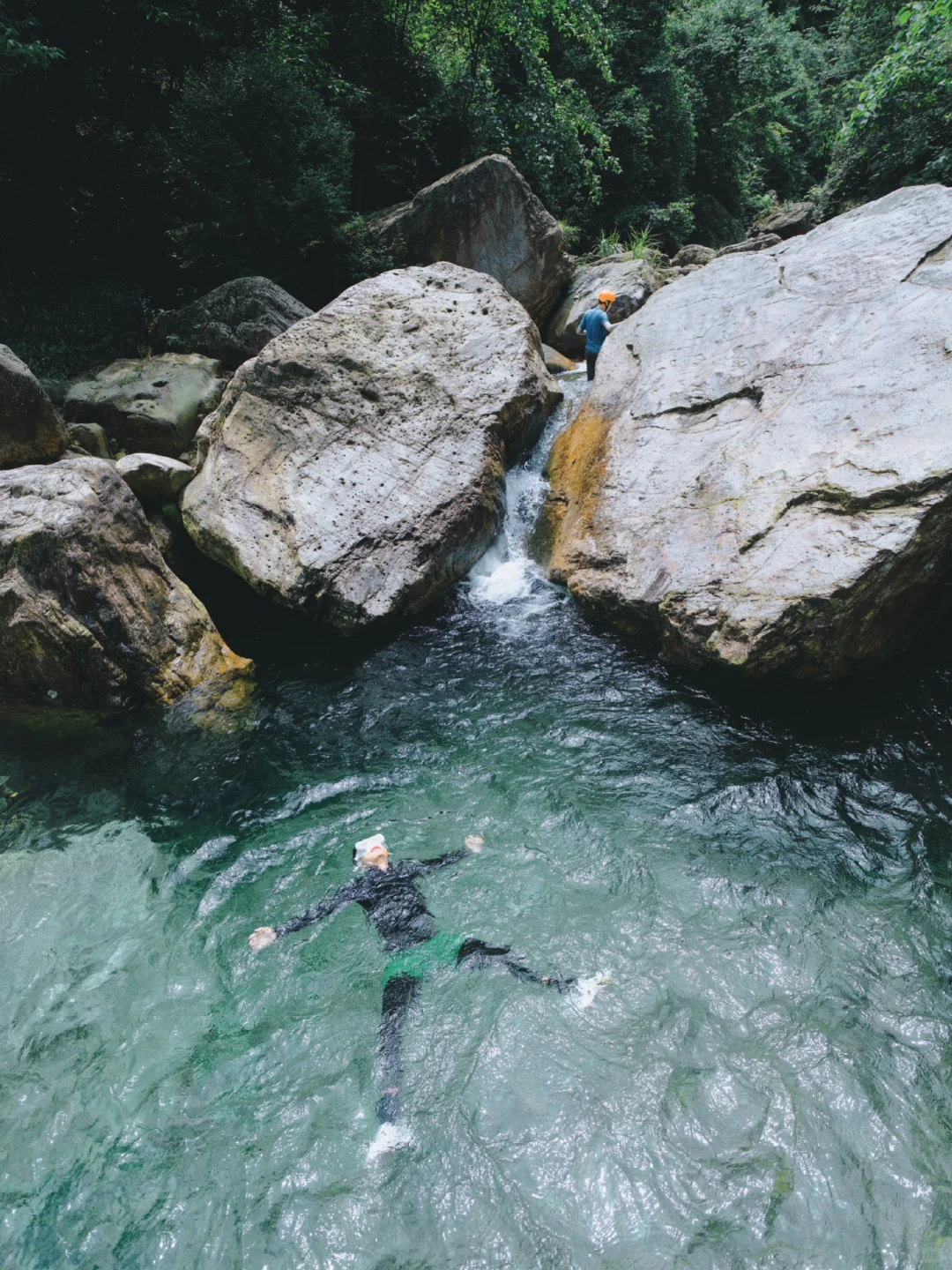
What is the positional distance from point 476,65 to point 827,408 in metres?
11.7

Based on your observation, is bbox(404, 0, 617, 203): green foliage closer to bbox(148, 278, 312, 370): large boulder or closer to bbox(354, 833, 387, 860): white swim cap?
bbox(148, 278, 312, 370): large boulder

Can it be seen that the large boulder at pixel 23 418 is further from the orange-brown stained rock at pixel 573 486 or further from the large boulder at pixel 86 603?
the orange-brown stained rock at pixel 573 486

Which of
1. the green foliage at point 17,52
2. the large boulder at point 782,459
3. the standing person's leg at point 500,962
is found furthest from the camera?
the green foliage at point 17,52

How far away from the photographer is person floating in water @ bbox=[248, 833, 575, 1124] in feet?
11.8

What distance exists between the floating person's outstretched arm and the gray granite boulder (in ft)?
18.2

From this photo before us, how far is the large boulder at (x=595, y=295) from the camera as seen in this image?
12156 millimetres

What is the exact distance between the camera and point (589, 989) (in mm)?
3721

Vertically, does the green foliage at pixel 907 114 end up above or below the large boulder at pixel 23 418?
above

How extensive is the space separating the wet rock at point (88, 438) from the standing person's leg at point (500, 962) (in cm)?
733

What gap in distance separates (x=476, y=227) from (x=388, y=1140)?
42.9ft

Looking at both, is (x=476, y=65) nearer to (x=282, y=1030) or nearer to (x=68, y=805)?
(x=68, y=805)

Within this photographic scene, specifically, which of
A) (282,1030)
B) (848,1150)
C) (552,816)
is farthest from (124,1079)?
(848,1150)

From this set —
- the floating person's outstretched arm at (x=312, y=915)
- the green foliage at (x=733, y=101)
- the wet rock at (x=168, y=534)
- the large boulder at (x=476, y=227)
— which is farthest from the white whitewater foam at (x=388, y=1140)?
the green foliage at (x=733, y=101)

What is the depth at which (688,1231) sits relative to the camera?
278cm
